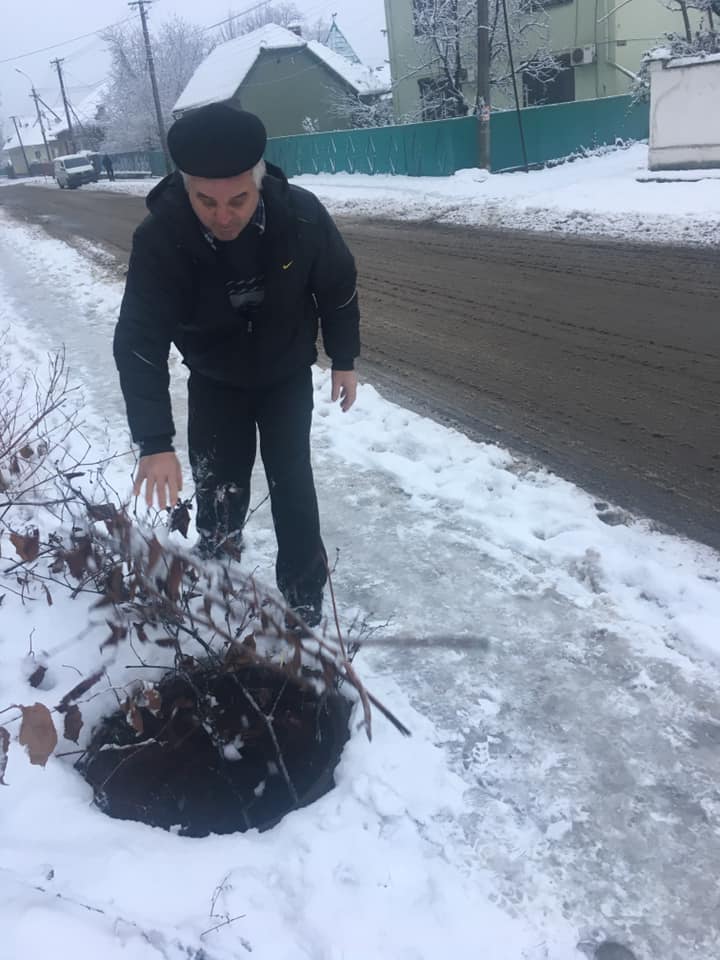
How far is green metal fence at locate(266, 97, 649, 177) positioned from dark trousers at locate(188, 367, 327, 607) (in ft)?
63.1

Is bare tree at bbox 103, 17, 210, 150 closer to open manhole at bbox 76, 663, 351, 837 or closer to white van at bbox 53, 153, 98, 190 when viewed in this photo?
white van at bbox 53, 153, 98, 190

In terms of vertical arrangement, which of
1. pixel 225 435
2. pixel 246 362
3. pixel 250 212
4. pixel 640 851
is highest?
pixel 250 212

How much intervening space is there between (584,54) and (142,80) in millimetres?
40614

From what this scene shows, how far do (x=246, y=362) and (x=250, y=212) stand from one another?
494 millimetres

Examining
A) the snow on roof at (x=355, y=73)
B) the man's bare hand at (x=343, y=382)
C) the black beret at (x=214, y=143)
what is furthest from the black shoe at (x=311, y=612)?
the snow on roof at (x=355, y=73)

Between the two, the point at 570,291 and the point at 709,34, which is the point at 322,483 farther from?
the point at 709,34

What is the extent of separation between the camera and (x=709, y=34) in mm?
14648

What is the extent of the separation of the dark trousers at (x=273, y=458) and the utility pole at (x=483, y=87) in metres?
18.3

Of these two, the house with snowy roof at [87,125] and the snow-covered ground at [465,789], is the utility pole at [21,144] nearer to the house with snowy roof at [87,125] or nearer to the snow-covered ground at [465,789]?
the house with snowy roof at [87,125]

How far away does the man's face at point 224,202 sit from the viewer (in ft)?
6.90

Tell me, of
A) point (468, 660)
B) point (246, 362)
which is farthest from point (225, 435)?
point (468, 660)

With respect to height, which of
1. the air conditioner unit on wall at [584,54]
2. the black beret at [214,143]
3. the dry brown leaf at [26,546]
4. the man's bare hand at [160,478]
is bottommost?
the dry brown leaf at [26,546]

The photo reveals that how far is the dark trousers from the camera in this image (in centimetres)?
271

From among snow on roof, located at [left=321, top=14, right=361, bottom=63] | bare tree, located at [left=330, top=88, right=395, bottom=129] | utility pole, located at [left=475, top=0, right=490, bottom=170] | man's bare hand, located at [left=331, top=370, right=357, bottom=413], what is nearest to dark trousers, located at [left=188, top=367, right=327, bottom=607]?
man's bare hand, located at [left=331, top=370, right=357, bottom=413]
